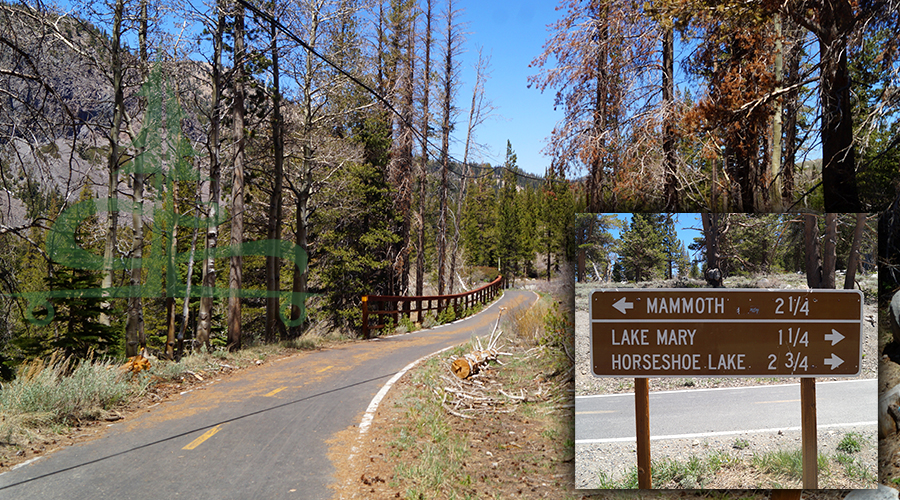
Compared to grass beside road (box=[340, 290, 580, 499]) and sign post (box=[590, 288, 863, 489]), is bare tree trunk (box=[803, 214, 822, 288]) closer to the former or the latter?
sign post (box=[590, 288, 863, 489])

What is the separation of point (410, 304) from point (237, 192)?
14685 millimetres

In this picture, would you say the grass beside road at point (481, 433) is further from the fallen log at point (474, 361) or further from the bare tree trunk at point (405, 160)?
the bare tree trunk at point (405, 160)

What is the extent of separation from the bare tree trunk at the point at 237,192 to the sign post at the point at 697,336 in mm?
11504

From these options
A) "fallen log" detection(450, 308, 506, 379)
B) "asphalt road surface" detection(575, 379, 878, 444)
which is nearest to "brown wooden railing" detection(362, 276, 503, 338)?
"fallen log" detection(450, 308, 506, 379)

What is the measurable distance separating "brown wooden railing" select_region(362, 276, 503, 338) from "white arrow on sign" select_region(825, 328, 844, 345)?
43.1 ft

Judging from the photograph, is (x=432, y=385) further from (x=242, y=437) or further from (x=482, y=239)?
(x=482, y=239)

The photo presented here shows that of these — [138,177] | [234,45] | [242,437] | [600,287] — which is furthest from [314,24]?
[600,287]

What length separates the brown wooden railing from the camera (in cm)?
1716

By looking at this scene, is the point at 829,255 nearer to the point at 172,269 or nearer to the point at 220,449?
the point at 220,449

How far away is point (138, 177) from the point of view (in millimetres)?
13781

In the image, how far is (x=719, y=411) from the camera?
4.51 m

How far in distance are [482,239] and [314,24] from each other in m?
49.5

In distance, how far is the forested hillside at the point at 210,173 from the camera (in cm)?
863

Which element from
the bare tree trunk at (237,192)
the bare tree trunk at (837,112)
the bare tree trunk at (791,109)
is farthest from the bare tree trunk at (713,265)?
the bare tree trunk at (237,192)
